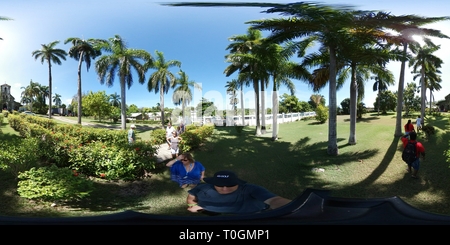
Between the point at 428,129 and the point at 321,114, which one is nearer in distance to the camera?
the point at 428,129

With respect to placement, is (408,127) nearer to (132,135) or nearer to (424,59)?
(424,59)

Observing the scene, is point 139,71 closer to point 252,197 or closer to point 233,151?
point 233,151

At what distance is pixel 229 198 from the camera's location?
4.29 ft

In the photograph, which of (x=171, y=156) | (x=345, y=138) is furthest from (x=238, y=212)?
(x=345, y=138)

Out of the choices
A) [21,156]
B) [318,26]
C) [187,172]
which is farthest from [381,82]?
[21,156]

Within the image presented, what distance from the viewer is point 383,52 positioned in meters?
1.30

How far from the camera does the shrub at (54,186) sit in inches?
53.2

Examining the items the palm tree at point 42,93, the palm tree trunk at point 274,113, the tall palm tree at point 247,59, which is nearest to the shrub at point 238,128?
the tall palm tree at point 247,59

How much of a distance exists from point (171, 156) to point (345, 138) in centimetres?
161

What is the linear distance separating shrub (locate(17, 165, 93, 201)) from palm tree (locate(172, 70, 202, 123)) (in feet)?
3.14

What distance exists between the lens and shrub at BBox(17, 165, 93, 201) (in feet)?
4.43

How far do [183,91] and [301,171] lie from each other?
1176 mm

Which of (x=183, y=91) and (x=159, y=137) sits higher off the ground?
(x=183, y=91)

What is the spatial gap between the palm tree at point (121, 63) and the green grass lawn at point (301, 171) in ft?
1.52
